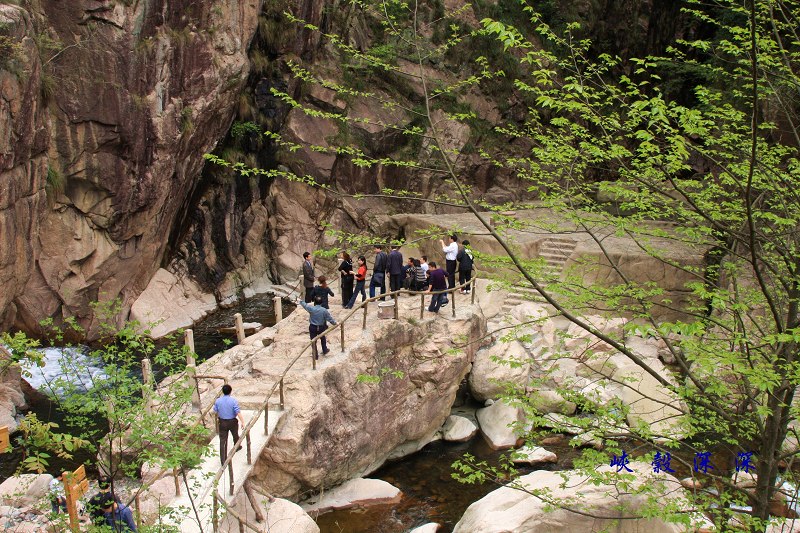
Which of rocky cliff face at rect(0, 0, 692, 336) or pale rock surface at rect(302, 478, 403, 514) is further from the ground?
rocky cliff face at rect(0, 0, 692, 336)

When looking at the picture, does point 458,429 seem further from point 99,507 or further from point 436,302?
point 99,507

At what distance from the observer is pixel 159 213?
66.4 ft

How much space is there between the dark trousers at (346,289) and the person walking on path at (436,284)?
1.90 meters

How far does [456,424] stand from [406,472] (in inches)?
81.4

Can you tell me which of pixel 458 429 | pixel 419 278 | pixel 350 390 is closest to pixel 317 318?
pixel 350 390

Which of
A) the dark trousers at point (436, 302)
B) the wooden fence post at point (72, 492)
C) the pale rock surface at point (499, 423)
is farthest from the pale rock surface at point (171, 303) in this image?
the wooden fence post at point (72, 492)

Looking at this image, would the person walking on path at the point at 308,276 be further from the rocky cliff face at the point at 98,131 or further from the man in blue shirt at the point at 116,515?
the man in blue shirt at the point at 116,515

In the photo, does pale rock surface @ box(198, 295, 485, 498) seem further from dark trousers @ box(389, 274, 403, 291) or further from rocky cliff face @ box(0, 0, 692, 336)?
rocky cliff face @ box(0, 0, 692, 336)

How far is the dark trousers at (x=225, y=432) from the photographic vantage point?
998 cm

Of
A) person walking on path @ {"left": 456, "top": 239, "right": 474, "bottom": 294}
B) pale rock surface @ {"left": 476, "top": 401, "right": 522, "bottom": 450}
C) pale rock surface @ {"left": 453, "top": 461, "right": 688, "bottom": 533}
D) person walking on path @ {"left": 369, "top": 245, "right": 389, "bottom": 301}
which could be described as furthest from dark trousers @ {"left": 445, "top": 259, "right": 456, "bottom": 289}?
pale rock surface @ {"left": 453, "top": 461, "right": 688, "bottom": 533}

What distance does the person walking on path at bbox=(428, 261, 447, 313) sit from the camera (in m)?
15.0

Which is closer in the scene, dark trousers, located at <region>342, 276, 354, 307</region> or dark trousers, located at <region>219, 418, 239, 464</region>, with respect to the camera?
→ dark trousers, located at <region>219, 418, 239, 464</region>

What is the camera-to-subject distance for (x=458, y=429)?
50.2ft

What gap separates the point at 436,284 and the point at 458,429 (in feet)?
11.2
